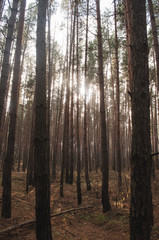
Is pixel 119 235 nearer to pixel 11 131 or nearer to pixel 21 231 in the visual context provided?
pixel 21 231

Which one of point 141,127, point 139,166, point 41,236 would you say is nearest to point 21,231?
point 41,236

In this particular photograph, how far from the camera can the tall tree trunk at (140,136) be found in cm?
206

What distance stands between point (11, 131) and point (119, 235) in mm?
4287

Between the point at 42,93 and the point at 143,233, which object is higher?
the point at 42,93

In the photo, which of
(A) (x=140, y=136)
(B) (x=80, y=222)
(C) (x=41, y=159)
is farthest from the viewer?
(B) (x=80, y=222)

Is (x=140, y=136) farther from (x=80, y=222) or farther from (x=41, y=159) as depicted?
(x=80, y=222)

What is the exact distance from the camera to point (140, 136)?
2186 mm

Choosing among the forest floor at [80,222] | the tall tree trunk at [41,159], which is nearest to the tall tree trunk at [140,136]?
the tall tree trunk at [41,159]

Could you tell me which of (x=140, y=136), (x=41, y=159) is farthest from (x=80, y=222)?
(x=140, y=136)

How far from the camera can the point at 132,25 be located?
2406 millimetres

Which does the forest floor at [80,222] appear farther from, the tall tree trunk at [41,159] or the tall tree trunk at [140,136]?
the tall tree trunk at [140,136]

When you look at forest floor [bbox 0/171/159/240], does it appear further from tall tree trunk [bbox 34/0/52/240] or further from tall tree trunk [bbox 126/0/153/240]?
tall tree trunk [bbox 126/0/153/240]

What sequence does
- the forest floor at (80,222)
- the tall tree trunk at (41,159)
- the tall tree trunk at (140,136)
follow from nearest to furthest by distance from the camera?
the tall tree trunk at (140,136), the tall tree trunk at (41,159), the forest floor at (80,222)

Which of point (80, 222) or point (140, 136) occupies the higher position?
point (140, 136)
